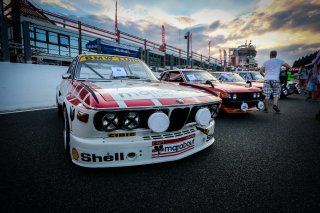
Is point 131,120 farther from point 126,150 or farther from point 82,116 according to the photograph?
point 82,116

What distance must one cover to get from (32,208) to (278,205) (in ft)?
5.88

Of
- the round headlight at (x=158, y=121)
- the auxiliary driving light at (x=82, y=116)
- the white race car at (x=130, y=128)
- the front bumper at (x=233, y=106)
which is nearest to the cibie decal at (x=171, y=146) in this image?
the white race car at (x=130, y=128)

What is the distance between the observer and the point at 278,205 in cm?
129

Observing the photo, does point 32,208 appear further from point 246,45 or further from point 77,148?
point 246,45

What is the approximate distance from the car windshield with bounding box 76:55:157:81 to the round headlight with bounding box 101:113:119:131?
44.7 inches

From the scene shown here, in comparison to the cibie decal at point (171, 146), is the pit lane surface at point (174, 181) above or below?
below

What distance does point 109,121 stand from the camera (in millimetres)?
1543

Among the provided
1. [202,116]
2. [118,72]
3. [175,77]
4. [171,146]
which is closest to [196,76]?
[175,77]

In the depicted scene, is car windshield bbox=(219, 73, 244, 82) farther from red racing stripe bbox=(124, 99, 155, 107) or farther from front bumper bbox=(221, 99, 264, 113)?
red racing stripe bbox=(124, 99, 155, 107)

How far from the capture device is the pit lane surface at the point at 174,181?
1.28m

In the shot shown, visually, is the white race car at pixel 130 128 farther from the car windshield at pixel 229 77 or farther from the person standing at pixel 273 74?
the car windshield at pixel 229 77

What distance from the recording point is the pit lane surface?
50.6 inches

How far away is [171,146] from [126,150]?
44cm

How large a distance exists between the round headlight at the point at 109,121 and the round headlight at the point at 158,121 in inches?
12.1
